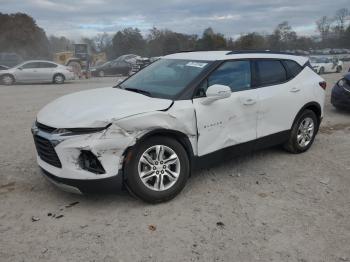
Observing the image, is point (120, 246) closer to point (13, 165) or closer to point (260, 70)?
point (13, 165)

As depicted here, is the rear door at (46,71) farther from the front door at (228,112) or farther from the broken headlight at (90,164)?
the broken headlight at (90,164)

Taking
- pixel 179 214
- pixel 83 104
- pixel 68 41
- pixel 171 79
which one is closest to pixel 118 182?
pixel 179 214

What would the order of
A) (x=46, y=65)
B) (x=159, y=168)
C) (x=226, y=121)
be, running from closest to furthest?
(x=159, y=168) → (x=226, y=121) → (x=46, y=65)

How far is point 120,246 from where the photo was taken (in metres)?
3.42

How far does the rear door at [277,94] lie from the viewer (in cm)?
523

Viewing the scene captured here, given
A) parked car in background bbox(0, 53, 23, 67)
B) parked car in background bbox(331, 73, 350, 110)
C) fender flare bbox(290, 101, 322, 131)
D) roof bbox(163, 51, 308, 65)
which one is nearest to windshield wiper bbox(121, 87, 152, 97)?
roof bbox(163, 51, 308, 65)

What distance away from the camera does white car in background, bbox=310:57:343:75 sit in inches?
1096

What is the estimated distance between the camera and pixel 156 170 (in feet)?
13.6

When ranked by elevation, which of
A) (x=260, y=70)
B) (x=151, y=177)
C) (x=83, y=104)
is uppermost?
(x=260, y=70)

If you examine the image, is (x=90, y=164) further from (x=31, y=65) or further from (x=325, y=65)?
(x=325, y=65)

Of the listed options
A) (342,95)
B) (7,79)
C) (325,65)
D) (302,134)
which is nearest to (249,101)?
(302,134)

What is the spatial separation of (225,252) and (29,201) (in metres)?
2.34

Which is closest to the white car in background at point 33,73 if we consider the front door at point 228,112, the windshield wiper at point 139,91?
the windshield wiper at point 139,91

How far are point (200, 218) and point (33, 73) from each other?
19.4 metres
